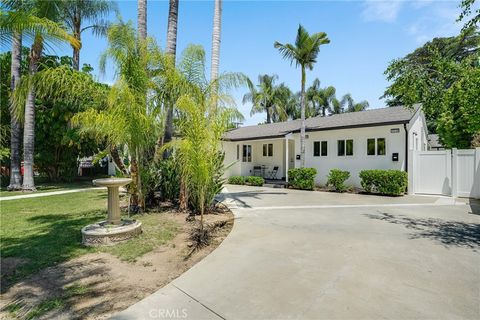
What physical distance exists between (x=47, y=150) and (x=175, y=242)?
17.5 meters

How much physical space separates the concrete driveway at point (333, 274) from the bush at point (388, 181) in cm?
486

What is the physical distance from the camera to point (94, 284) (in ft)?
13.4

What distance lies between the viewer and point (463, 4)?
6.52 meters

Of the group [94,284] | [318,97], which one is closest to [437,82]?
[94,284]

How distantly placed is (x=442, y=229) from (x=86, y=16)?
936 inches

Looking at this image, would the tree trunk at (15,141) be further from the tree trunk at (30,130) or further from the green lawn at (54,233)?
the green lawn at (54,233)

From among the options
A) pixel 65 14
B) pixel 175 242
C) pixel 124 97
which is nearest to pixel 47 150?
pixel 65 14

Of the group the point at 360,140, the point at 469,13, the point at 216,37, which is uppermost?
the point at 216,37

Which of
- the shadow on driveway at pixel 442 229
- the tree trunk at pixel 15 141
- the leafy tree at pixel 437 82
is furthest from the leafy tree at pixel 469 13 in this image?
the tree trunk at pixel 15 141

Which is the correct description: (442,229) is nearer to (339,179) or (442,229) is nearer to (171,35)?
(339,179)

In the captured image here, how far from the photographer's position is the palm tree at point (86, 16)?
19312 mm

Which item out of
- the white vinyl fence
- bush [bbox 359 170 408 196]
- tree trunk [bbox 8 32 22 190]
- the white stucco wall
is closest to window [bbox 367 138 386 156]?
the white stucco wall

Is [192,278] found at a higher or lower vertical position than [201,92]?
lower

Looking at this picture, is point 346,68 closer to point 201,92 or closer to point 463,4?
point 463,4
